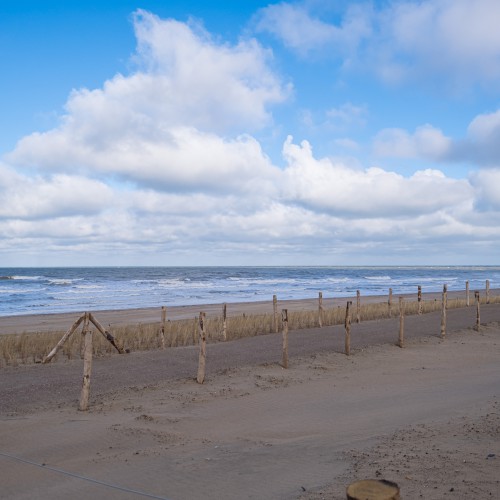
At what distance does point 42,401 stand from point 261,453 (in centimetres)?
524

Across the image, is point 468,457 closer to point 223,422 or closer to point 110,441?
point 223,422

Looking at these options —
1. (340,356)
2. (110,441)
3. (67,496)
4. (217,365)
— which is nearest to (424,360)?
(340,356)

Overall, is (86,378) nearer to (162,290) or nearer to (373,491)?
(373,491)

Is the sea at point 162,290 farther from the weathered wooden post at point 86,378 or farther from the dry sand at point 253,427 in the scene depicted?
the weathered wooden post at point 86,378

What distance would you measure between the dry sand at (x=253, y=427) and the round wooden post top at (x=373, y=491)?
7.12ft

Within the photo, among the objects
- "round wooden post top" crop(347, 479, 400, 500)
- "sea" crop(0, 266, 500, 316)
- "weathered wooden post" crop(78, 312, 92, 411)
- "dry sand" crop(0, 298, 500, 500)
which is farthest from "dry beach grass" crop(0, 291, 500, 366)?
"sea" crop(0, 266, 500, 316)

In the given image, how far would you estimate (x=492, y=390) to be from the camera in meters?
10.6

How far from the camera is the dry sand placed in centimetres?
592

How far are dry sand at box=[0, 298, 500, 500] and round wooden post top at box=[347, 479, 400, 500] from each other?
2169 mm

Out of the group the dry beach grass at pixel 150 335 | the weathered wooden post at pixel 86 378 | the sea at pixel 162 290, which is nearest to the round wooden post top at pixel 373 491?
the weathered wooden post at pixel 86 378

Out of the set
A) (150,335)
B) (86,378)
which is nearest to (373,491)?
(86,378)

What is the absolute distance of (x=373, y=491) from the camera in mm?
3229

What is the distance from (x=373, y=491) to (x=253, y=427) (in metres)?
5.45

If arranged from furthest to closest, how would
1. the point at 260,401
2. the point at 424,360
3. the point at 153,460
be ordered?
the point at 424,360 < the point at 260,401 < the point at 153,460
